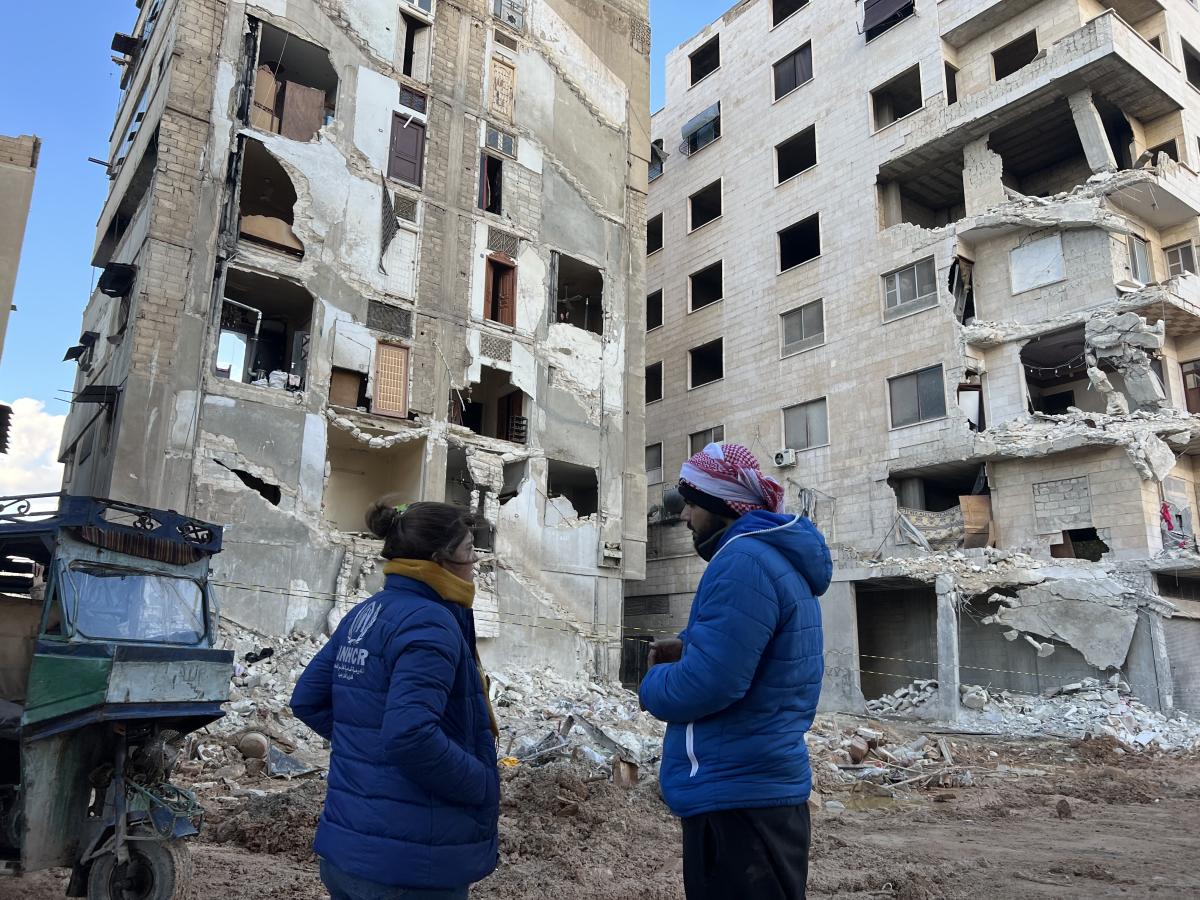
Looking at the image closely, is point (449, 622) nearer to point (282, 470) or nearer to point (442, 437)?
point (282, 470)

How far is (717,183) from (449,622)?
29.3 meters

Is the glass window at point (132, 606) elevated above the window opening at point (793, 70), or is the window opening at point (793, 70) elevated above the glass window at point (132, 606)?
the window opening at point (793, 70)

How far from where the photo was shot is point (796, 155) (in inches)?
1105

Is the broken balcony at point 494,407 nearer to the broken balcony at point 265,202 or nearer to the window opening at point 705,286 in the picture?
the broken balcony at point 265,202

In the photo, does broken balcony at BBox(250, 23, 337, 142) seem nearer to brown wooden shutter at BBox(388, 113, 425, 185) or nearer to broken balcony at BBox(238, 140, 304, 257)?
broken balcony at BBox(238, 140, 304, 257)

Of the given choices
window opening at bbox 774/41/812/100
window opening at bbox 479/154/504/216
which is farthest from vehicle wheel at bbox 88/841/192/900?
window opening at bbox 774/41/812/100

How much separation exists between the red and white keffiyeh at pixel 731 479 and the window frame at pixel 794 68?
27.7 meters

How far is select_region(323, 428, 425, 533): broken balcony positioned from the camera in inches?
791

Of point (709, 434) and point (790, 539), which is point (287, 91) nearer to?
point (709, 434)

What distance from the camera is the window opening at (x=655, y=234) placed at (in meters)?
31.8

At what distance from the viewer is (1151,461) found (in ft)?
60.4

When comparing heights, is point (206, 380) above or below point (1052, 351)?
below

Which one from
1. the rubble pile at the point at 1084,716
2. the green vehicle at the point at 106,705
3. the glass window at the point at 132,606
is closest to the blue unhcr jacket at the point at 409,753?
the green vehicle at the point at 106,705

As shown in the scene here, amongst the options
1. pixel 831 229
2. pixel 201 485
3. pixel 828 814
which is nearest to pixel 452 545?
pixel 828 814
